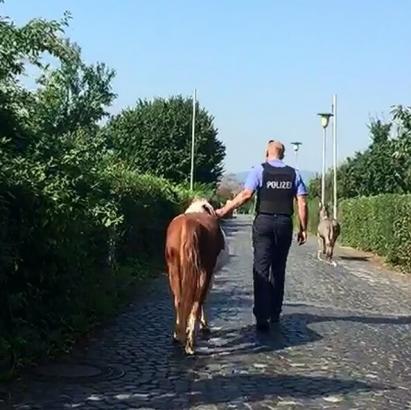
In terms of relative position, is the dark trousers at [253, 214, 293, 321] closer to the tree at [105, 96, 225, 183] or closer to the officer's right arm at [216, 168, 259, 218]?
the officer's right arm at [216, 168, 259, 218]

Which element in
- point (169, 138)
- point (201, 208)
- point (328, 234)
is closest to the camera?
point (201, 208)

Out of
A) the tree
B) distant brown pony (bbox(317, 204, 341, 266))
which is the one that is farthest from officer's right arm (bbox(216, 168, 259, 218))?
the tree

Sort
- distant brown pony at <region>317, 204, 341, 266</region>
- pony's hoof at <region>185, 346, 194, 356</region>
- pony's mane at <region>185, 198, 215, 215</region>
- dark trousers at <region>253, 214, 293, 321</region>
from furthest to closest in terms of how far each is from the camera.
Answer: distant brown pony at <region>317, 204, 341, 266</region> < dark trousers at <region>253, 214, 293, 321</region> < pony's mane at <region>185, 198, 215, 215</region> < pony's hoof at <region>185, 346, 194, 356</region>

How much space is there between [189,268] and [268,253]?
1.84 m

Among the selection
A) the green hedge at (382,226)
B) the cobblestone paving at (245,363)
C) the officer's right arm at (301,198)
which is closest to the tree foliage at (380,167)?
the green hedge at (382,226)

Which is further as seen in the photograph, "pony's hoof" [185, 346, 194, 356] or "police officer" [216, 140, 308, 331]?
"police officer" [216, 140, 308, 331]

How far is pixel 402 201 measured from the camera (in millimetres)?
23609

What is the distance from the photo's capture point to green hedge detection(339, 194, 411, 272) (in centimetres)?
2295

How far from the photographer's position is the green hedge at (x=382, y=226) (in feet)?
75.3

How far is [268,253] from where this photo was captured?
10672mm

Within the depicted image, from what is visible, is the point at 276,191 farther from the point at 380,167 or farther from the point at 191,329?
the point at 380,167

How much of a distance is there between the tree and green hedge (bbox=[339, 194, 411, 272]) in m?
27.7

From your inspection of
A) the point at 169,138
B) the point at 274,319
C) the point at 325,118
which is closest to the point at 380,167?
the point at 325,118

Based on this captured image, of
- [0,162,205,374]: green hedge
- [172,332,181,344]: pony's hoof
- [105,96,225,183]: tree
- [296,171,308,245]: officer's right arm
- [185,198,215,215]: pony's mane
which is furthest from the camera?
[105,96,225,183]: tree
